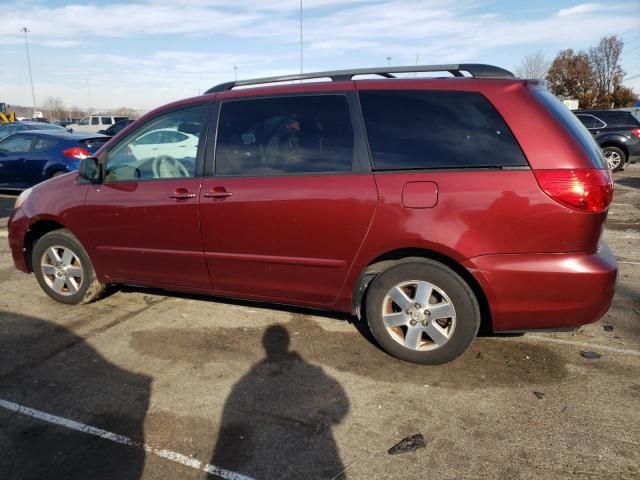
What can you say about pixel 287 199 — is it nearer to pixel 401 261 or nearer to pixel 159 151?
pixel 401 261

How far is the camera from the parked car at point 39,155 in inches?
387

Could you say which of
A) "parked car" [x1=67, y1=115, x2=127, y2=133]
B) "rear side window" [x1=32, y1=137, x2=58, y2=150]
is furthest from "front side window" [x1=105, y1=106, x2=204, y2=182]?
"parked car" [x1=67, y1=115, x2=127, y2=133]

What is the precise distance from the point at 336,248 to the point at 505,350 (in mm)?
1441

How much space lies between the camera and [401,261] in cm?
321

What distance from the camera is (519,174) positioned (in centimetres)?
287

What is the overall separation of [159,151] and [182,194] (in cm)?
60

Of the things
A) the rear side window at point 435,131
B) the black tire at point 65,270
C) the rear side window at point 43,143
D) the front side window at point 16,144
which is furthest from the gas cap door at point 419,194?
the front side window at point 16,144

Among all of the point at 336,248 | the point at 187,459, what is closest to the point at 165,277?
the point at 336,248

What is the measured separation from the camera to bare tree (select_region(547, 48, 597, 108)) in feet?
148

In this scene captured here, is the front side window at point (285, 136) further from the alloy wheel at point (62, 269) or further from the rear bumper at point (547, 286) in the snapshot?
the alloy wheel at point (62, 269)

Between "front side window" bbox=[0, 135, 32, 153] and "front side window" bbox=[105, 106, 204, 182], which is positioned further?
"front side window" bbox=[0, 135, 32, 153]

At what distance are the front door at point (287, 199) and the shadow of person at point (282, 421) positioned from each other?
61 centimetres

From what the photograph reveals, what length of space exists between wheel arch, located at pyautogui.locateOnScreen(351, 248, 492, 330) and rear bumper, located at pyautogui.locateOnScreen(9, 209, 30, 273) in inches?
124

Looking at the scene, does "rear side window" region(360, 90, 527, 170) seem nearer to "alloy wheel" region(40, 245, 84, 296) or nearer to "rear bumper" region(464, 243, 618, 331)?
"rear bumper" region(464, 243, 618, 331)
